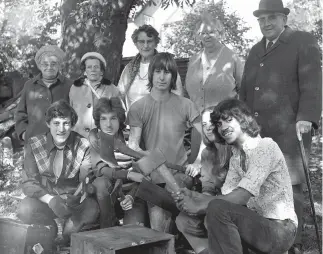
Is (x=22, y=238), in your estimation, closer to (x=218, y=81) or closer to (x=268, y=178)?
(x=268, y=178)

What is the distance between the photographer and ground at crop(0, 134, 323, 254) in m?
4.62

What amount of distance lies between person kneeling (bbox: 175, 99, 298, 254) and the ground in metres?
1.42

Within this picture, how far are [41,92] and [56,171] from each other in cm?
110

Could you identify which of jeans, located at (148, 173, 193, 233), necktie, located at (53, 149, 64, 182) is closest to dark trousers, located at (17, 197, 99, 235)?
necktie, located at (53, 149, 64, 182)

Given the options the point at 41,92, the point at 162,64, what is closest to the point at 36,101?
the point at 41,92

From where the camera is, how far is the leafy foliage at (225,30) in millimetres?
13367

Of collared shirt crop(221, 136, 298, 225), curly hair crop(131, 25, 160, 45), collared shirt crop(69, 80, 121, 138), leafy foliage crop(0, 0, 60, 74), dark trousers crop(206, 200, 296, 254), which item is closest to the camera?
dark trousers crop(206, 200, 296, 254)

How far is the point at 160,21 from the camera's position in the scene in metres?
27.9

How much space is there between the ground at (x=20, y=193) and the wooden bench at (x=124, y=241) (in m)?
1.60

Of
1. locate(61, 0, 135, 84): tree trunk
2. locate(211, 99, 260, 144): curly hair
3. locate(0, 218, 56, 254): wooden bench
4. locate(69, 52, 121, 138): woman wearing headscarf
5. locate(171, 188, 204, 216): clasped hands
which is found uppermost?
locate(61, 0, 135, 84): tree trunk


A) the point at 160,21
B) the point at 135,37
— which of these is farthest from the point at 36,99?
the point at 160,21

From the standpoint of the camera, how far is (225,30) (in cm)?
1330

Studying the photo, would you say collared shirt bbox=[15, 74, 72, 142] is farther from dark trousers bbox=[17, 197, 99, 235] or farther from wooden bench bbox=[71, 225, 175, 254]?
wooden bench bbox=[71, 225, 175, 254]

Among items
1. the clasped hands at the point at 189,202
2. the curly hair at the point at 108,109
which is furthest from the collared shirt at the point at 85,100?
the clasped hands at the point at 189,202
